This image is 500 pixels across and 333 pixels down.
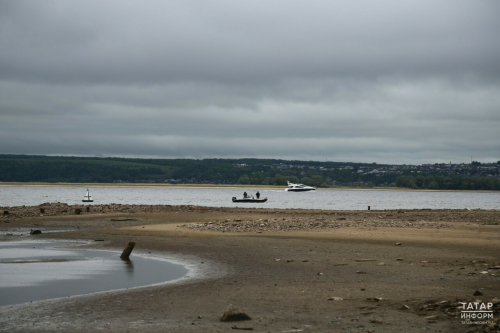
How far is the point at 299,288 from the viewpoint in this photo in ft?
45.2

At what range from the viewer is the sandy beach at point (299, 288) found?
1036 cm

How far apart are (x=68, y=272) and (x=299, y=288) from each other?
6893 millimetres

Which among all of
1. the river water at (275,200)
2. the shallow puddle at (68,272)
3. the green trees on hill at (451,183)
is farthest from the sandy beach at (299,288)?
the green trees on hill at (451,183)

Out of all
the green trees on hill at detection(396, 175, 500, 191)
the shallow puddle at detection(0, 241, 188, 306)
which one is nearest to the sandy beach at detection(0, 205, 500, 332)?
the shallow puddle at detection(0, 241, 188, 306)

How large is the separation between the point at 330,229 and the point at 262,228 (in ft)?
11.7

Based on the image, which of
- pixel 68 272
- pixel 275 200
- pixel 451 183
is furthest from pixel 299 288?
pixel 451 183

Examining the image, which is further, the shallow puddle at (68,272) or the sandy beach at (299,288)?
the shallow puddle at (68,272)

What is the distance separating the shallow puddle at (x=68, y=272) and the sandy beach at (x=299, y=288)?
0.81 m

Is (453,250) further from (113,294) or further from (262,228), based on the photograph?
(113,294)

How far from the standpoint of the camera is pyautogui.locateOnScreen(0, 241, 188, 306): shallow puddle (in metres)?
13.5

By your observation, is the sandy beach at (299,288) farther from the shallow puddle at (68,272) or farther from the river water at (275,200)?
the river water at (275,200)

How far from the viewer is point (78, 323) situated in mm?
10438

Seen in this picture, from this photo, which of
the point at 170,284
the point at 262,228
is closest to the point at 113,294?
the point at 170,284

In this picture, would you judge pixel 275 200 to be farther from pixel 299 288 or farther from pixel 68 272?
pixel 299 288
